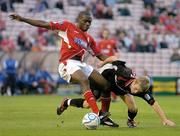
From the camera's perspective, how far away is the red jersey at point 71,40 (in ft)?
45.6

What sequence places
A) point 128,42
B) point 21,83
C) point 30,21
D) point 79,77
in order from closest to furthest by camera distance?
point 30,21, point 79,77, point 21,83, point 128,42

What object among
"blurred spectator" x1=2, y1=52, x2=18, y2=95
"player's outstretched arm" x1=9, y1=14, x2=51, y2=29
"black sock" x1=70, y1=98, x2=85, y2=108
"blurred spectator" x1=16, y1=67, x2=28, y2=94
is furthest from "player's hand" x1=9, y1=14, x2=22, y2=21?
"blurred spectator" x1=16, y1=67, x2=28, y2=94

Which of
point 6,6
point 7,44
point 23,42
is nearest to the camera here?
point 7,44

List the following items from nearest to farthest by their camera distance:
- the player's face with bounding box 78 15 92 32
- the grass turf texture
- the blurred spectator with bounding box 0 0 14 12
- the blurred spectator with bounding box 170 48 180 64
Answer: the grass turf texture < the player's face with bounding box 78 15 92 32 < the blurred spectator with bounding box 170 48 180 64 < the blurred spectator with bounding box 0 0 14 12

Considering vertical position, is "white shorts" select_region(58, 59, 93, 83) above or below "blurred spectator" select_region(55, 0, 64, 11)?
above

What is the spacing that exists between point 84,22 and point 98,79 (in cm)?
115

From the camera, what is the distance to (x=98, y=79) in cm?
1396

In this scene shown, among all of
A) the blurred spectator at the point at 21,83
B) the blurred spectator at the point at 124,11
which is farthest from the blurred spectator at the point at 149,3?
the blurred spectator at the point at 21,83

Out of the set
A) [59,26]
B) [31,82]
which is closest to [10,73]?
[31,82]

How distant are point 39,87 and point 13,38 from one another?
156 inches

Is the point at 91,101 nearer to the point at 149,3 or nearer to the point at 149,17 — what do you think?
the point at 149,17

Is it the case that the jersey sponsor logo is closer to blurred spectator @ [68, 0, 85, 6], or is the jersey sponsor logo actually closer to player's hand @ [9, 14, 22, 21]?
player's hand @ [9, 14, 22, 21]

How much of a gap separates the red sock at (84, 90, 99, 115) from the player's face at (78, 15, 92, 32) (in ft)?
4.33

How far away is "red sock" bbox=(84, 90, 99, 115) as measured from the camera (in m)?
13.2
